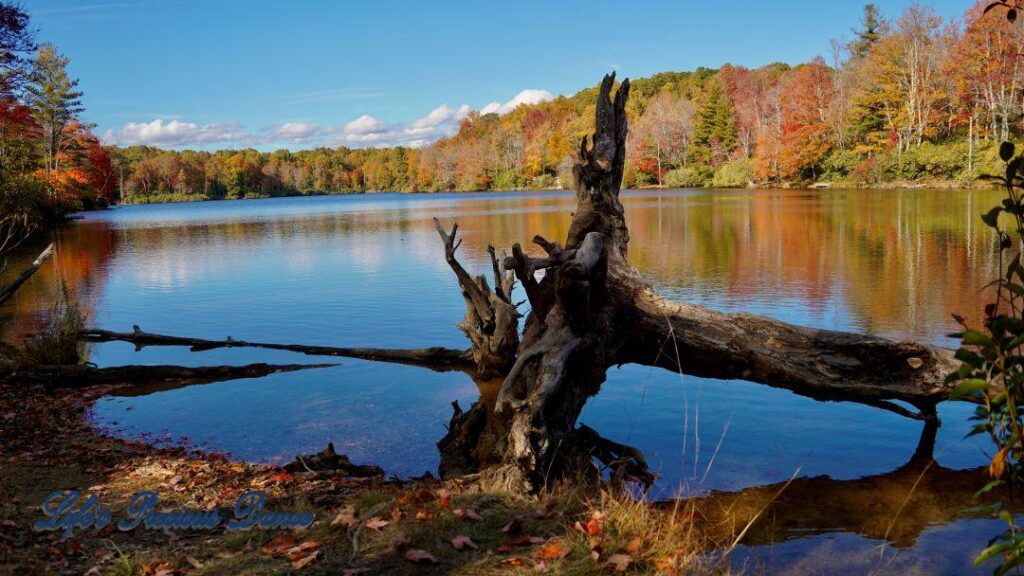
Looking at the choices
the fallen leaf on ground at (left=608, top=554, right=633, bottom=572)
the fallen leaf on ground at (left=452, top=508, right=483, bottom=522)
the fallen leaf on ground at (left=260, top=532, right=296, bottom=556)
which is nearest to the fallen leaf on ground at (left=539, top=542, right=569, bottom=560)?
the fallen leaf on ground at (left=608, top=554, right=633, bottom=572)

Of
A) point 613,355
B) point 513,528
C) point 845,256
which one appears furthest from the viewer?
point 845,256

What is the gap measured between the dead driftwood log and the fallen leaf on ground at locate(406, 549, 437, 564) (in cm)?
Answer: 139

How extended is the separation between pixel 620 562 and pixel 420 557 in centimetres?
107

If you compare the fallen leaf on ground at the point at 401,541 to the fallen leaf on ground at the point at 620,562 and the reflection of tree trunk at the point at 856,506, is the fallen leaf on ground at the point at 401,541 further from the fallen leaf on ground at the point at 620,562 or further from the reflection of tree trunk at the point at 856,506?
the reflection of tree trunk at the point at 856,506

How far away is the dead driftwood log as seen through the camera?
5.75 metres

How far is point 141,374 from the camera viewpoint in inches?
414

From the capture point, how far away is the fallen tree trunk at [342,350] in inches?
437

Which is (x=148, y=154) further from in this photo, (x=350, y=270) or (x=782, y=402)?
(x=782, y=402)

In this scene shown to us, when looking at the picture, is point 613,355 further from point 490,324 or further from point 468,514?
point 490,324

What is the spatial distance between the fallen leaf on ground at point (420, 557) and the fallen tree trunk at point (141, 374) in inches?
299

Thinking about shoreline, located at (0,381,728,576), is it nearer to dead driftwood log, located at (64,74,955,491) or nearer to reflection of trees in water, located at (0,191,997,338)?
dead driftwood log, located at (64,74,955,491)

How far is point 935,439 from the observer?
7.23 meters

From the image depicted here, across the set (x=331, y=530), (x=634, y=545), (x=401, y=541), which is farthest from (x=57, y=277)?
(x=634, y=545)

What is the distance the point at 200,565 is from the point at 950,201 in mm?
39152
